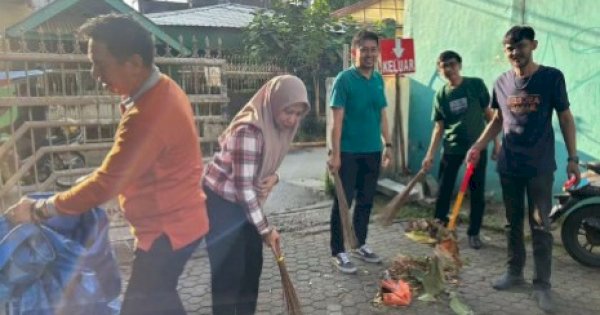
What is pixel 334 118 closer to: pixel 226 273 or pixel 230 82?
pixel 226 273

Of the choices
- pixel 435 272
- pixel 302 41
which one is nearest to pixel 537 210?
pixel 435 272

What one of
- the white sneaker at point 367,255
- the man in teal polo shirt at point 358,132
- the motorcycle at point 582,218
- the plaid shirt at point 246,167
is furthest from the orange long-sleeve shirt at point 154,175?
the motorcycle at point 582,218

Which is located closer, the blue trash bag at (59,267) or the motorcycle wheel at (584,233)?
the blue trash bag at (59,267)

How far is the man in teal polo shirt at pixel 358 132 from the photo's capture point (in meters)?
3.92

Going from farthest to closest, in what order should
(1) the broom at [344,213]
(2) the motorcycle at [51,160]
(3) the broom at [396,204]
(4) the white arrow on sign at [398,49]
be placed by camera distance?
(4) the white arrow on sign at [398,49]
(3) the broom at [396,204]
(2) the motorcycle at [51,160]
(1) the broom at [344,213]

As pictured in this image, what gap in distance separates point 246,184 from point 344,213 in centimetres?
168

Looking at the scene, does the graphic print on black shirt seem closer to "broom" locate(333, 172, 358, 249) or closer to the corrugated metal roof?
"broom" locate(333, 172, 358, 249)

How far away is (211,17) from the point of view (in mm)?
16422

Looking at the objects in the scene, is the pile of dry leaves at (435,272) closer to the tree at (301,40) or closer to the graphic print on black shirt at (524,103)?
the graphic print on black shirt at (524,103)

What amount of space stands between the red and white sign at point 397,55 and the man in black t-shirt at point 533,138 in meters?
2.76

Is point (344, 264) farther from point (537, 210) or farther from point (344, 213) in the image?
point (537, 210)

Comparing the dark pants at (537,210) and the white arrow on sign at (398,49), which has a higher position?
the white arrow on sign at (398,49)

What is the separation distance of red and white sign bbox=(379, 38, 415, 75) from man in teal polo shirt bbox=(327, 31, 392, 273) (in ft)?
7.58

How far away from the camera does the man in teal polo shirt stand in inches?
154
